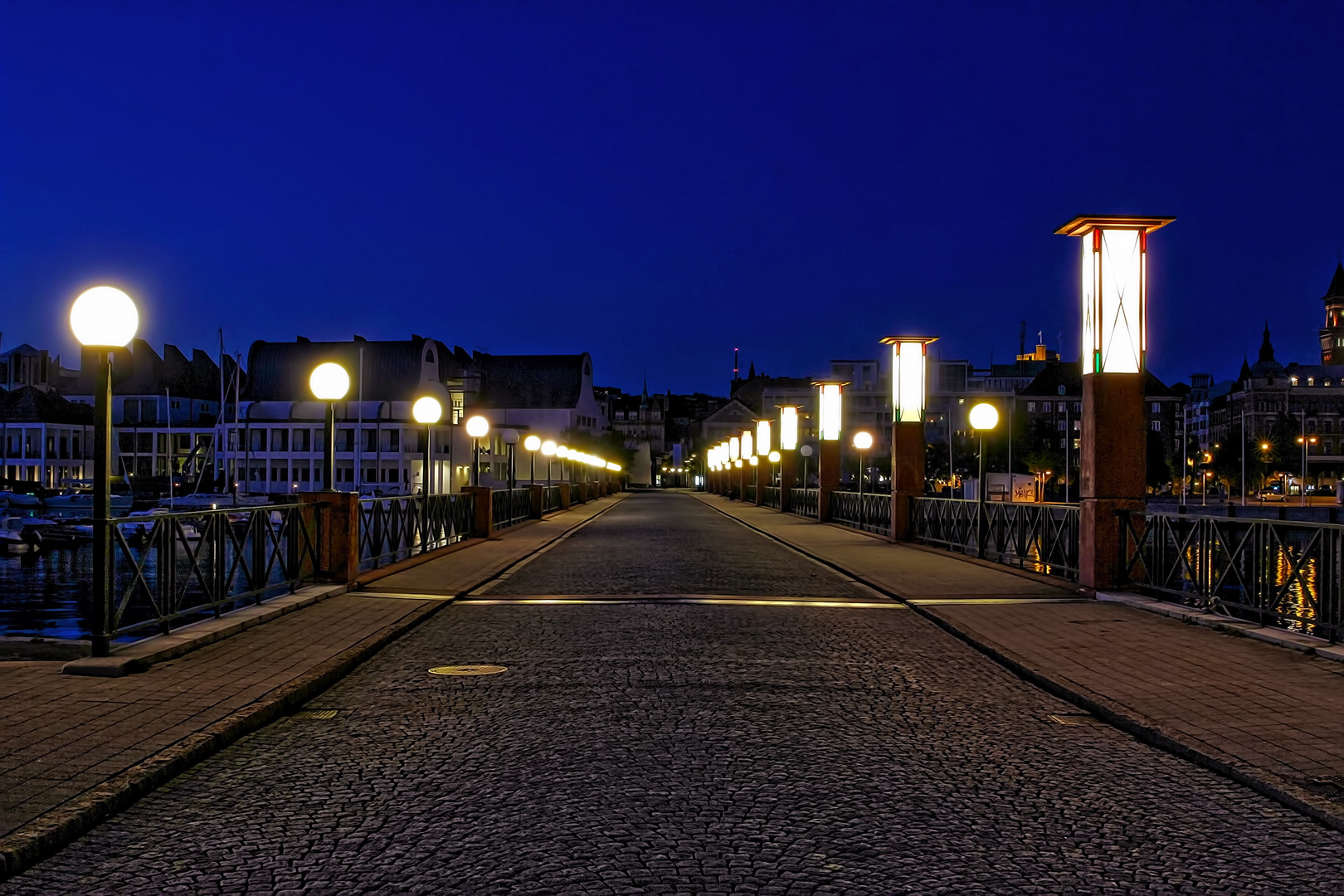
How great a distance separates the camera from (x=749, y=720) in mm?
6965

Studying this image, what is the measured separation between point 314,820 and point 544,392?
106368 mm

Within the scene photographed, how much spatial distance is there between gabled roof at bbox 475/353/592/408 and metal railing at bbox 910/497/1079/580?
285 feet

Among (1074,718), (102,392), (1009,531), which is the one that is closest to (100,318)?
(102,392)

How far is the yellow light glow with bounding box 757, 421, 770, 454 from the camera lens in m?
53.2

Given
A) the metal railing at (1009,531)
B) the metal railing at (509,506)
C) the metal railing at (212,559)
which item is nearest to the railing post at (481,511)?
the metal railing at (509,506)

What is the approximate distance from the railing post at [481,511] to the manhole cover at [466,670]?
17.1 metres

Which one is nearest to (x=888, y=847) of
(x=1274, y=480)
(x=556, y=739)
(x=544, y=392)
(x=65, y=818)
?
(x=556, y=739)

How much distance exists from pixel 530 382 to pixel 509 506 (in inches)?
3134

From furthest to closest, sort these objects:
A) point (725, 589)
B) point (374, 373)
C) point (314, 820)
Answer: point (374, 373) → point (725, 589) → point (314, 820)

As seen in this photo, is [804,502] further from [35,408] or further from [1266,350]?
[1266,350]

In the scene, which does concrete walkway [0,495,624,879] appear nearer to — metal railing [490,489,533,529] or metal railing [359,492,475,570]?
metal railing [359,492,475,570]

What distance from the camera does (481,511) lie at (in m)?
26.3

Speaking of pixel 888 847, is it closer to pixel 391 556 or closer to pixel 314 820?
pixel 314 820

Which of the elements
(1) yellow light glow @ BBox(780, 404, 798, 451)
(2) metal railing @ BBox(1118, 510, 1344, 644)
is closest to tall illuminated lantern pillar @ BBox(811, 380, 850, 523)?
(1) yellow light glow @ BBox(780, 404, 798, 451)
